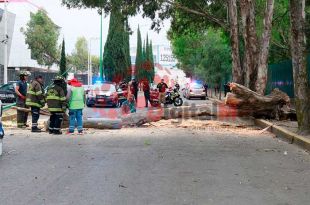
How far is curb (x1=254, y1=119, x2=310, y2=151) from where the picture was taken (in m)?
12.6

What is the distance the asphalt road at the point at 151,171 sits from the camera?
6.89 m

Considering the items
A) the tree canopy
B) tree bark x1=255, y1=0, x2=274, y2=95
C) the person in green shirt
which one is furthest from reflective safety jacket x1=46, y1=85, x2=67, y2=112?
the tree canopy

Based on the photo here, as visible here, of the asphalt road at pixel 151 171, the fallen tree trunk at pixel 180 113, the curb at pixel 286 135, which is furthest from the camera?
the fallen tree trunk at pixel 180 113

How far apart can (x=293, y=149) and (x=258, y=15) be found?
2432 cm

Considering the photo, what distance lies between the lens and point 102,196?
6.89 metres

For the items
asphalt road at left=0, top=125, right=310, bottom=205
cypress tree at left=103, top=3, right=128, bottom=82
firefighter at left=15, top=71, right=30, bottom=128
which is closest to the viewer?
asphalt road at left=0, top=125, right=310, bottom=205

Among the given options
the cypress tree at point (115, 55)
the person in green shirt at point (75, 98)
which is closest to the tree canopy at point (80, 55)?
the cypress tree at point (115, 55)

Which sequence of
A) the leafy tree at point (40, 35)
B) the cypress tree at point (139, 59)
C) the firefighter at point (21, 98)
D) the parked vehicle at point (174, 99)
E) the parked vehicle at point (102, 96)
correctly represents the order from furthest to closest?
the cypress tree at point (139, 59) → the leafy tree at point (40, 35) → the parked vehicle at point (174, 99) → the parked vehicle at point (102, 96) → the firefighter at point (21, 98)

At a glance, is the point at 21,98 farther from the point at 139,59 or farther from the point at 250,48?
the point at 139,59

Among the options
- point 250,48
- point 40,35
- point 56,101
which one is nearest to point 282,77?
point 250,48

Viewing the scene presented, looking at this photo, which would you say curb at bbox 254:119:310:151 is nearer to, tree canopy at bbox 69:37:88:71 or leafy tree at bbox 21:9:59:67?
leafy tree at bbox 21:9:59:67

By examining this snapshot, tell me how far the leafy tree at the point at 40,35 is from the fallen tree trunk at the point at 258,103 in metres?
47.6

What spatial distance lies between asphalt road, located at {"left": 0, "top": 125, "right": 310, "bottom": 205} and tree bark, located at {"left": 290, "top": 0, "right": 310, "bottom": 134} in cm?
93

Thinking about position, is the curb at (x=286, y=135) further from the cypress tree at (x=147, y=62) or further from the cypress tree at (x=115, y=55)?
the cypress tree at (x=147, y=62)
